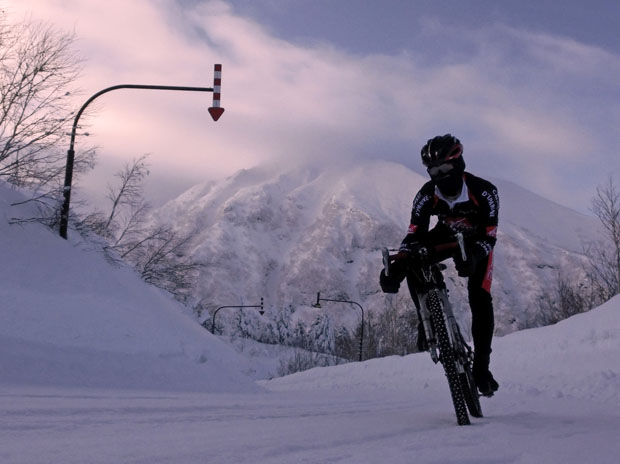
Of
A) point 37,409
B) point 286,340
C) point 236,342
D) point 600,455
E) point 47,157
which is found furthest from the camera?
point 286,340

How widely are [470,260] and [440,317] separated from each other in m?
0.46

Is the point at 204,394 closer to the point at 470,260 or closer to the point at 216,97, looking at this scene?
the point at 470,260

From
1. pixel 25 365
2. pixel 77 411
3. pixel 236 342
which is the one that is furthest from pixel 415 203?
pixel 236 342

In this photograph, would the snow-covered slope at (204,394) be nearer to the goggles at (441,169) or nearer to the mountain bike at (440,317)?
the mountain bike at (440,317)

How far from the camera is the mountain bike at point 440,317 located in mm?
4234

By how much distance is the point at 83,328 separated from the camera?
8.30 meters

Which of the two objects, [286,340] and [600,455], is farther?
[286,340]

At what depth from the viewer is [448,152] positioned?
445 cm

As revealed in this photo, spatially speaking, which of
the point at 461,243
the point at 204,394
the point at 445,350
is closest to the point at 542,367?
the point at 204,394

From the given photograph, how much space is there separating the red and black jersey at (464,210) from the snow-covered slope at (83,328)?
473 centimetres

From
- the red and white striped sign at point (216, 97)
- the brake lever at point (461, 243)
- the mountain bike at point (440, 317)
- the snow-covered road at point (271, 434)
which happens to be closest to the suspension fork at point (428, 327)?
the mountain bike at point (440, 317)

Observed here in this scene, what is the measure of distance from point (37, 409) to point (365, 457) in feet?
7.45

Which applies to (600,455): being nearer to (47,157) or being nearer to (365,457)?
(365,457)

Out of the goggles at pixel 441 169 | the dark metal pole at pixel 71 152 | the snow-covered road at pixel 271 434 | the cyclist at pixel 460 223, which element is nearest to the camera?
the snow-covered road at pixel 271 434
